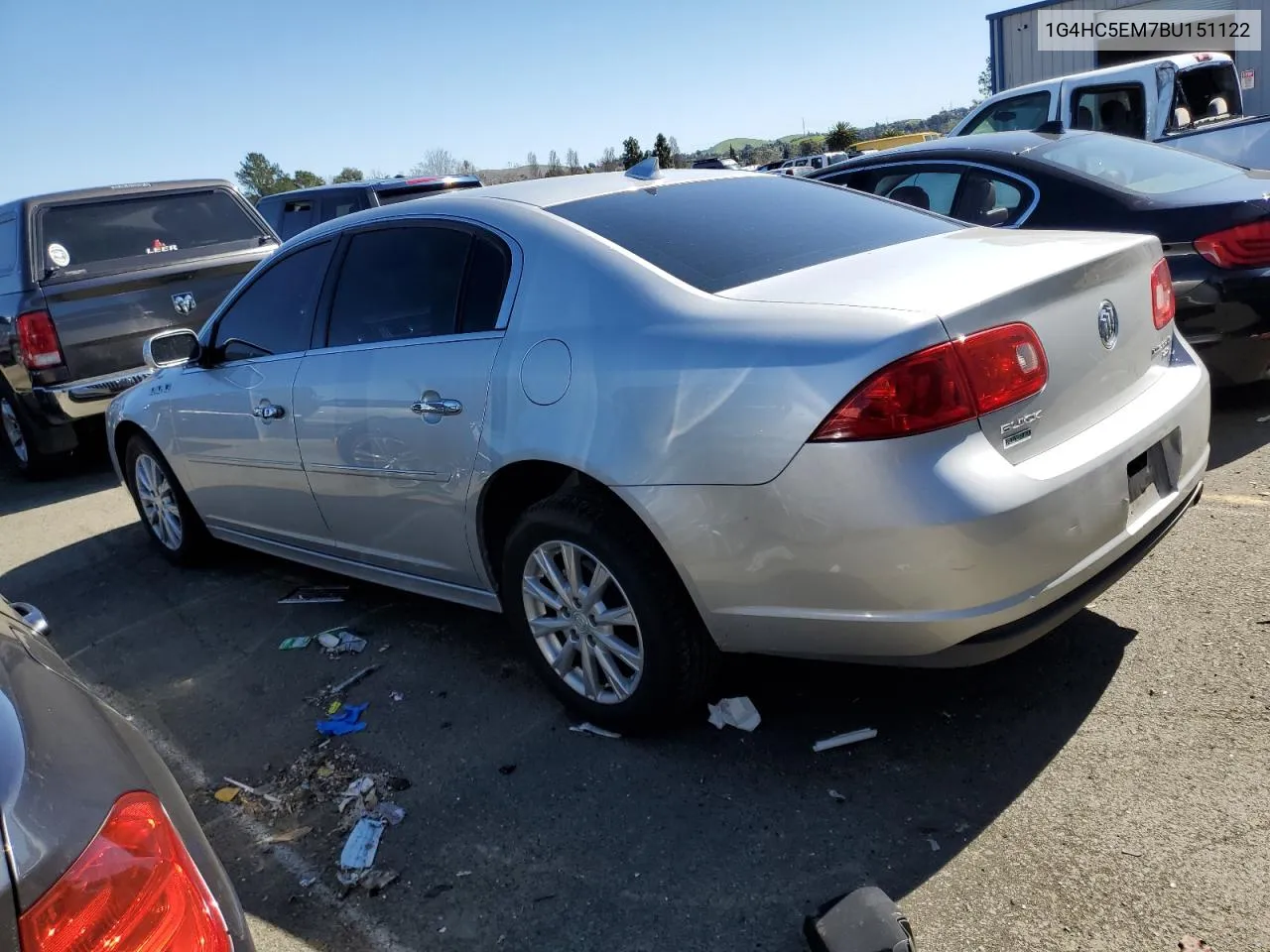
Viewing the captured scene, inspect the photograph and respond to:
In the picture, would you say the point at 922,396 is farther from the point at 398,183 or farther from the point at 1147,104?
the point at 398,183

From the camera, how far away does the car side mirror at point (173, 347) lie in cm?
493

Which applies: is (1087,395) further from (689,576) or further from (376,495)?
(376,495)

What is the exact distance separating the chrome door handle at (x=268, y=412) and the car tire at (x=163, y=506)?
3.82 feet

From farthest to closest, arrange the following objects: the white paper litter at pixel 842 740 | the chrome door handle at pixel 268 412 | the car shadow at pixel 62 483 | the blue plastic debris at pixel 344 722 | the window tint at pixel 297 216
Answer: the window tint at pixel 297 216
the car shadow at pixel 62 483
the chrome door handle at pixel 268 412
the blue plastic debris at pixel 344 722
the white paper litter at pixel 842 740

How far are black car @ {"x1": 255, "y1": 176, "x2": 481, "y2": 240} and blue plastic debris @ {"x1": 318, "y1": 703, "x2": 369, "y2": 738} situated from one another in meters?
6.95

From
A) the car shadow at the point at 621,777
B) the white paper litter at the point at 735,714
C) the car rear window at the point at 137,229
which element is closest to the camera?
the car shadow at the point at 621,777

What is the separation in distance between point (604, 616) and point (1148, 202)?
3.82 m

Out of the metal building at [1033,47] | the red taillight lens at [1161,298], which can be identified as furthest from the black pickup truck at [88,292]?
the metal building at [1033,47]

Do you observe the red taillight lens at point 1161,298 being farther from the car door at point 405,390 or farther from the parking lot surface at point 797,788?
the car door at point 405,390

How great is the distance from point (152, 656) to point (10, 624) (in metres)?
2.41

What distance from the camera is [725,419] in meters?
2.62

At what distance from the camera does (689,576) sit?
110 inches

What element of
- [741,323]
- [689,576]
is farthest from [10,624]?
[741,323]

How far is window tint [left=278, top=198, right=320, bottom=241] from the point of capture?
10.8 m
